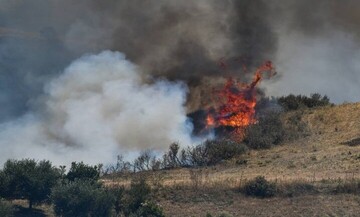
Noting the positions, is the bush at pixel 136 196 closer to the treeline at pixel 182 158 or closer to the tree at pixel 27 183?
the tree at pixel 27 183

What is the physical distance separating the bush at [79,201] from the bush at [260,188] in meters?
11.4

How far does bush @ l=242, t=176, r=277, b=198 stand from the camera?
43531mm

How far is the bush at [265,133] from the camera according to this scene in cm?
6359

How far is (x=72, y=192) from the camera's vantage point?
127 feet

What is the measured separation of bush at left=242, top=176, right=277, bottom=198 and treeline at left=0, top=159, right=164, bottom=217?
7824 mm

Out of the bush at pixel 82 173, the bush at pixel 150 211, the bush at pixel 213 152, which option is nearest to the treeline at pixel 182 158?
the bush at pixel 213 152

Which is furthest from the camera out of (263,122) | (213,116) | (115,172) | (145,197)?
(213,116)

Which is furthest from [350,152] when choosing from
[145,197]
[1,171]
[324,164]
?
[1,171]

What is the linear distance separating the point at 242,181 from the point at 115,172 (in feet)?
50.7

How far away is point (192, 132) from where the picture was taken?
7000cm

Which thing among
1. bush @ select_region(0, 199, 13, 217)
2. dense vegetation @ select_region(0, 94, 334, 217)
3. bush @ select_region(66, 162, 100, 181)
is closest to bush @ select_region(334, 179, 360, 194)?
dense vegetation @ select_region(0, 94, 334, 217)

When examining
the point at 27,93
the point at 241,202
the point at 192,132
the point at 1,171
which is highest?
the point at 27,93

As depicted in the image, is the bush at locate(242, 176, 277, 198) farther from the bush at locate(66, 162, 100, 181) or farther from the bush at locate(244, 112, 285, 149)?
the bush at locate(244, 112, 285, 149)

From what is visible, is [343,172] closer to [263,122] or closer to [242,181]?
[242,181]
